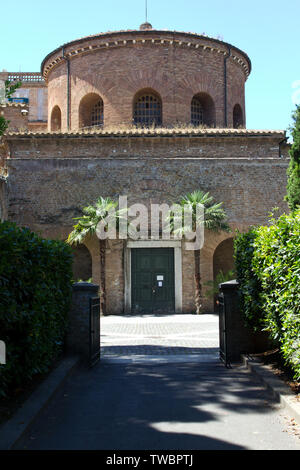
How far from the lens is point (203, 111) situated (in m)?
25.0

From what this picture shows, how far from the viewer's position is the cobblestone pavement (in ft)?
31.7

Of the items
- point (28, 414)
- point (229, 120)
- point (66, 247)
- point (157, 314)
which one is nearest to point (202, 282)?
point (157, 314)

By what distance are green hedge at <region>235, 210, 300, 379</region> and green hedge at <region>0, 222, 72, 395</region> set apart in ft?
9.82

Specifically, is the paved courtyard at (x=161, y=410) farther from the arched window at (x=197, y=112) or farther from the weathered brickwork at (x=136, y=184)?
the arched window at (x=197, y=112)

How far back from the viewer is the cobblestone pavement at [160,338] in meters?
9.66

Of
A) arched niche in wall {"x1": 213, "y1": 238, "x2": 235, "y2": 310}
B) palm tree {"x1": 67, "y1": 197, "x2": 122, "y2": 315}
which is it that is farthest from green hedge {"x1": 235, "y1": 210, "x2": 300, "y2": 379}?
arched niche in wall {"x1": 213, "y1": 238, "x2": 235, "y2": 310}

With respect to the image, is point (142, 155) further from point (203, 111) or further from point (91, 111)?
point (203, 111)

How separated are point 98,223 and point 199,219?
4.21 meters

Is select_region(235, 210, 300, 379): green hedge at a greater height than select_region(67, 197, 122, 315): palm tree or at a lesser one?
lesser

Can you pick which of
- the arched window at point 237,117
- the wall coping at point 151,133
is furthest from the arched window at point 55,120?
the arched window at point 237,117

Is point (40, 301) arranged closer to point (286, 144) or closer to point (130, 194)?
point (130, 194)

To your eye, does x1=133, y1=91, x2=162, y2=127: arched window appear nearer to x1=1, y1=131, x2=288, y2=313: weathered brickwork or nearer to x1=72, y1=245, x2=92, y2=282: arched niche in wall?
x1=1, y1=131, x2=288, y2=313: weathered brickwork

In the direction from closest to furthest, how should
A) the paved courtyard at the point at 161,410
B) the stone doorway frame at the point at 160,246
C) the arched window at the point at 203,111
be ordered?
1. the paved courtyard at the point at 161,410
2. the stone doorway frame at the point at 160,246
3. the arched window at the point at 203,111

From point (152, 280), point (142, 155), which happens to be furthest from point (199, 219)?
point (142, 155)
